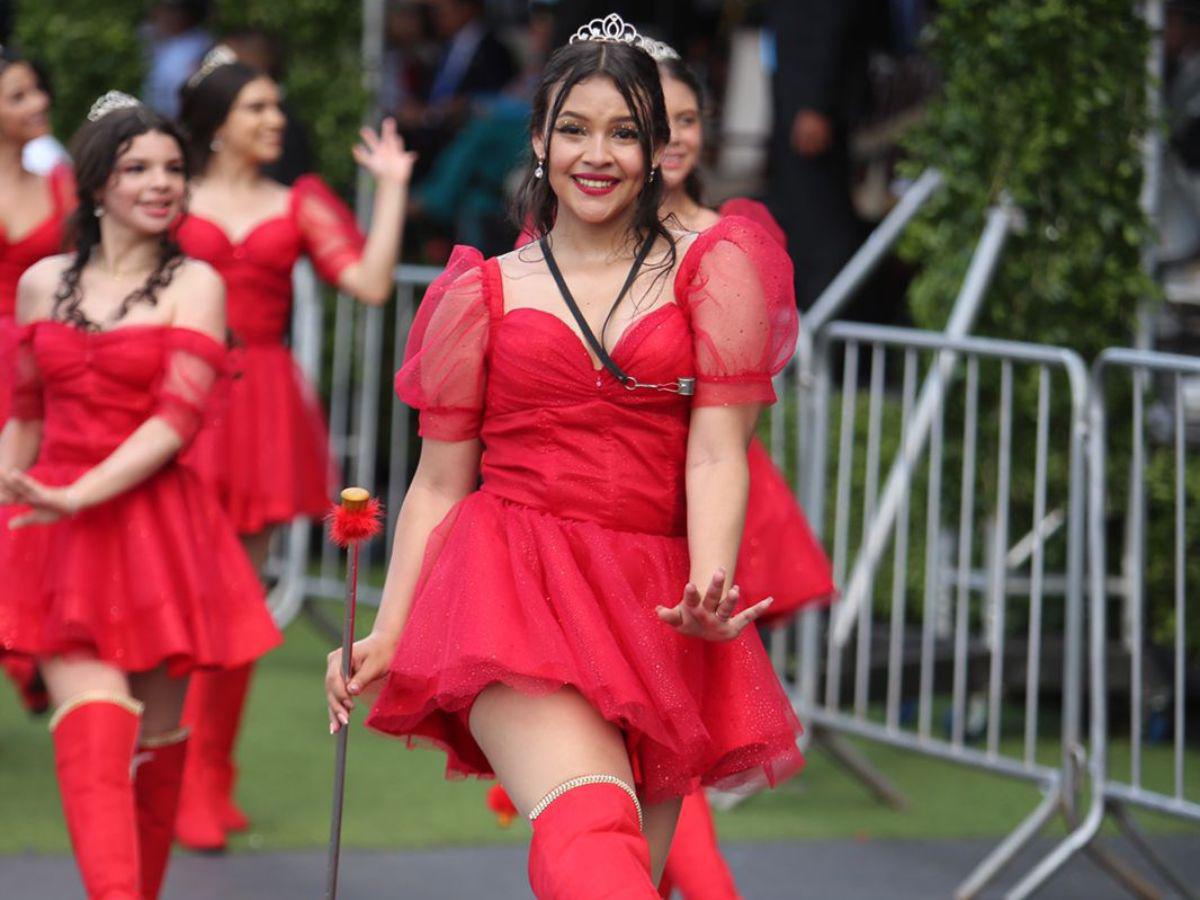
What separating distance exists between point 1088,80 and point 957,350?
4.10ft

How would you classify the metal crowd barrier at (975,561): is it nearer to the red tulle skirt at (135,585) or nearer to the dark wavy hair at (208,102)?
the dark wavy hair at (208,102)

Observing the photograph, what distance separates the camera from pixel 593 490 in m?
3.46

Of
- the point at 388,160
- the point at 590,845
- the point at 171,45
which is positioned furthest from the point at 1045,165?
the point at 171,45

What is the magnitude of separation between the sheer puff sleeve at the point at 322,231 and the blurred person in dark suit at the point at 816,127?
290cm

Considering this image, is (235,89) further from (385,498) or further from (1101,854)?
(385,498)

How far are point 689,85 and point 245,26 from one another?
5.60m

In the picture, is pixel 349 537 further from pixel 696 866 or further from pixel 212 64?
pixel 212 64

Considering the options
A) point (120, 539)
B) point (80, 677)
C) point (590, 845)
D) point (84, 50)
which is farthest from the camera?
point (84, 50)

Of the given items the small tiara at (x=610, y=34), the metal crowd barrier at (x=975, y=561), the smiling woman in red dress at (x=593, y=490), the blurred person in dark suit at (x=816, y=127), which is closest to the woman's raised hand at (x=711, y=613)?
the smiling woman in red dress at (x=593, y=490)

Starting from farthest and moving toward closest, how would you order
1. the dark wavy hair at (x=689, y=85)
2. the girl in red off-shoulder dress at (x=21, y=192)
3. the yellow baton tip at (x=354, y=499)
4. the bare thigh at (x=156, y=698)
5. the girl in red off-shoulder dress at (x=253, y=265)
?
the girl in red off-shoulder dress at (x=253, y=265), the girl in red off-shoulder dress at (x=21, y=192), the dark wavy hair at (x=689, y=85), the bare thigh at (x=156, y=698), the yellow baton tip at (x=354, y=499)

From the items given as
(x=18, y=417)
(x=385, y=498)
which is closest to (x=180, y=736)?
(x=18, y=417)

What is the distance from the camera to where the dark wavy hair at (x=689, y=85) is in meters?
4.77

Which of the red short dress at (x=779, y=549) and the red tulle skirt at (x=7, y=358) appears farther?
the red short dress at (x=779, y=549)

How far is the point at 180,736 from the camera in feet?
15.3
